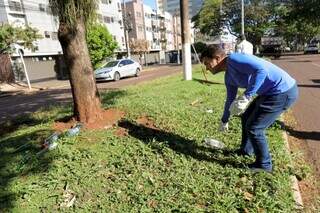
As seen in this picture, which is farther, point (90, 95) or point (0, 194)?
point (90, 95)

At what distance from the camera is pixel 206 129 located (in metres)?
5.81

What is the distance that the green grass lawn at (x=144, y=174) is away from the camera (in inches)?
143

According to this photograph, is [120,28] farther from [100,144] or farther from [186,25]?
[100,144]

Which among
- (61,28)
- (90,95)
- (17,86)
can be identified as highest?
(61,28)

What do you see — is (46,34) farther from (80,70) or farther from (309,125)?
(309,125)

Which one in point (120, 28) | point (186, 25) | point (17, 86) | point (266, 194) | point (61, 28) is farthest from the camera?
point (120, 28)

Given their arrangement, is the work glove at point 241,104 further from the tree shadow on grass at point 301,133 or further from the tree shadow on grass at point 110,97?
the tree shadow on grass at point 110,97

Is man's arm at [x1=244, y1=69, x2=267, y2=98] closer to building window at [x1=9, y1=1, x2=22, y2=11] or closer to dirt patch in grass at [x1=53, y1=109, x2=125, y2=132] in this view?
dirt patch in grass at [x1=53, y1=109, x2=125, y2=132]

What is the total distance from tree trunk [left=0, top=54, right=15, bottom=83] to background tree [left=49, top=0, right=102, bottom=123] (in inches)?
933

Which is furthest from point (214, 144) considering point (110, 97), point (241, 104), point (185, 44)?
point (185, 44)

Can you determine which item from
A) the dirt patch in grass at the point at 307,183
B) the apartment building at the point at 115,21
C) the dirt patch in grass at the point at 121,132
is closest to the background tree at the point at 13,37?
the dirt patch in grass at the point at 121,132

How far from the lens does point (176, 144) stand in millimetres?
5012

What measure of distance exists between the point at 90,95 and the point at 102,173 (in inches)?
75.1

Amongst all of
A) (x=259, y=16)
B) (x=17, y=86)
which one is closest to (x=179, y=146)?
(x=17, y=86)
